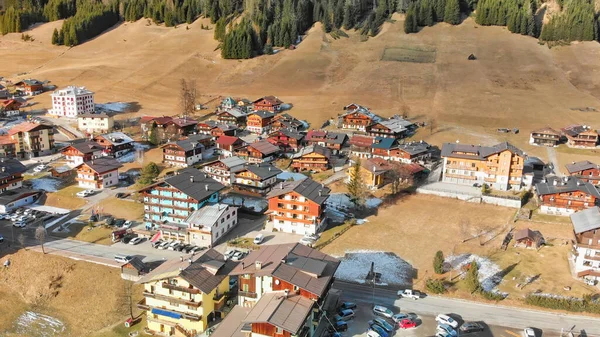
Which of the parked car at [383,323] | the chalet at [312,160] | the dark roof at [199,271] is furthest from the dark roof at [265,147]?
the parked car at [383,323]

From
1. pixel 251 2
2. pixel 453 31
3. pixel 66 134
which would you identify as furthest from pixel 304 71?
pixel 66 134

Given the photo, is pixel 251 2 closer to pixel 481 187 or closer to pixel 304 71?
pixel 304 71

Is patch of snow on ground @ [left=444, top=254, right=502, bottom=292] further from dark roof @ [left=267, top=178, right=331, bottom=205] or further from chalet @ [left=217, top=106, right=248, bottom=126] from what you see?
chalet @ [left=217, top=106, right=248, bottom=126]

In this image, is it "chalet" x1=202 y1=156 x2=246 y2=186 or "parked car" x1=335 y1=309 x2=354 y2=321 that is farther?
"chalet" x1=202 y1=156 x2=246 y2=186

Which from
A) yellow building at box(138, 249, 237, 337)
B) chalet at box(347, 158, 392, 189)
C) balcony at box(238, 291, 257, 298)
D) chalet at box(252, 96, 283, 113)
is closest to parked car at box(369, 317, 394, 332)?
balcony at box(238, 291, 257, 298)

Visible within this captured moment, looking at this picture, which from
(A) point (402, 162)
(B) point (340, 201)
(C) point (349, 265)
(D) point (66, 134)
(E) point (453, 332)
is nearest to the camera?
(E) point (453, 332)
